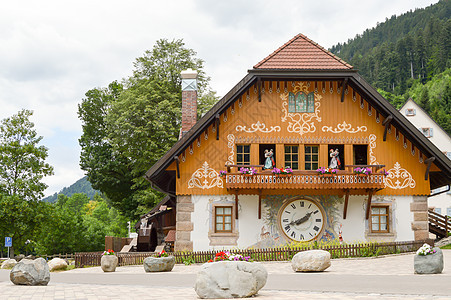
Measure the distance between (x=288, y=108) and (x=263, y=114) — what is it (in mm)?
1315

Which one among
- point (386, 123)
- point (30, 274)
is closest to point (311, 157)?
point (386, 123)

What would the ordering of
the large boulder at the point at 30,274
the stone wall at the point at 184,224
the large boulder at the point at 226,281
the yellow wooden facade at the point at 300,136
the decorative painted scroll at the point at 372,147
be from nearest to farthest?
1. the large boulder at the point at 226,281
2. the large boulder at the point at 30,274
3. the stone wall at the point at 184,224
4. the yellow wooden facade at the point at 300,136
5. the decorative painted scroll at the point at 372,147

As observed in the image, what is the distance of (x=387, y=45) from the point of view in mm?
171500

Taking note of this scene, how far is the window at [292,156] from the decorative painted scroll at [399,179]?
4.47 metres

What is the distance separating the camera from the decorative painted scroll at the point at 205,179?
27234 mm

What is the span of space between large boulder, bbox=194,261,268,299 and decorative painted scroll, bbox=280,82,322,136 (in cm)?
1693

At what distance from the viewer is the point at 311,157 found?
27906 millimetres

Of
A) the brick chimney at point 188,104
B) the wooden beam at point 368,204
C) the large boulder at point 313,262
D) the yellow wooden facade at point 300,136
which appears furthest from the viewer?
the brick chimney at point 188,104

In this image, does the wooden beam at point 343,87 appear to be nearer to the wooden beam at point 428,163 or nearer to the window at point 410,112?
the wooden beam at point 428,163

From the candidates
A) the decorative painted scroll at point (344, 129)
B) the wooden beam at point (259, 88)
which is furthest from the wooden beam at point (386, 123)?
the wooden beam at point (259, 88)

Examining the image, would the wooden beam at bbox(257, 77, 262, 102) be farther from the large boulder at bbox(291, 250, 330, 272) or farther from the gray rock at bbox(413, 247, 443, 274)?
the gray rock at bbox(413, 247, 443, 274)

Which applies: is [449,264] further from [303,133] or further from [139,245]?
[139,245]

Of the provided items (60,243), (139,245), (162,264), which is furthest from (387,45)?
(162,264)

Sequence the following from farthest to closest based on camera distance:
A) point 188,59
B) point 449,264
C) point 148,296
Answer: point 188,59 → point 449,264 → point 148,296
